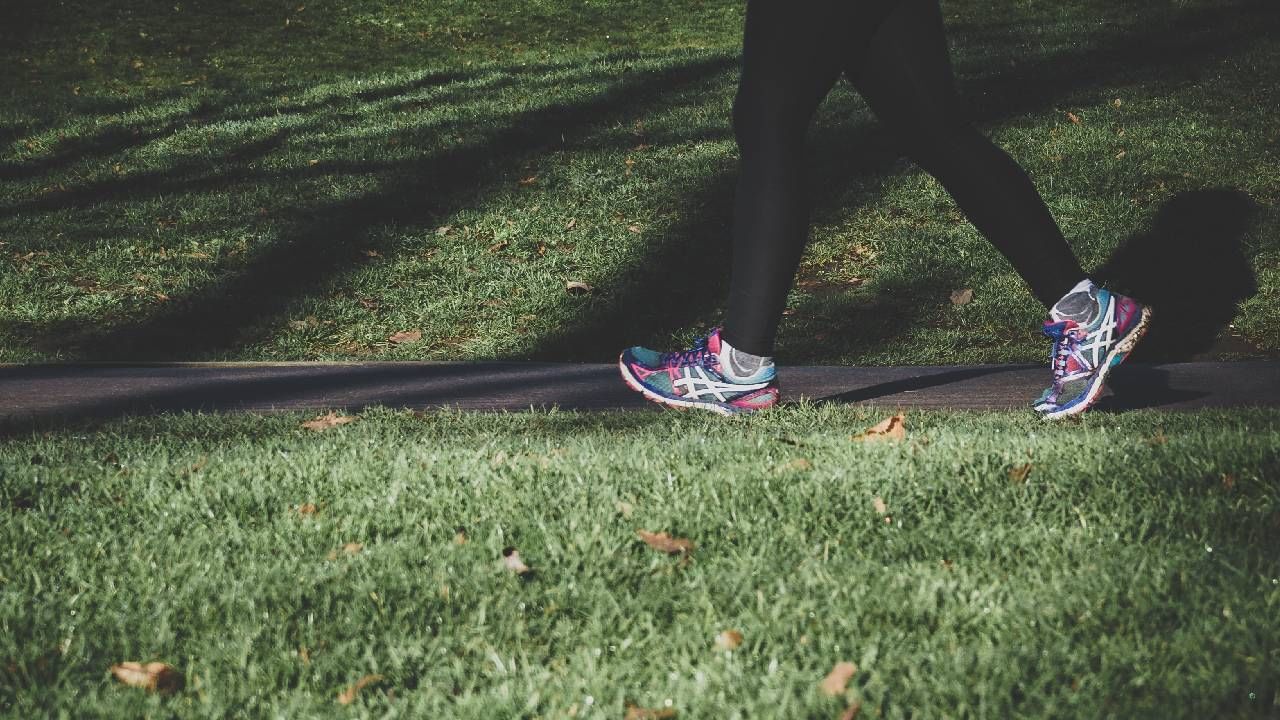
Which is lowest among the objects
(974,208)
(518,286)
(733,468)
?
(518,286)

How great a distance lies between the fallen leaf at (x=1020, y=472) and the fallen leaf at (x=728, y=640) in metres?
0.94

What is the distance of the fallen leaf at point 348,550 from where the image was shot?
94.3 inches

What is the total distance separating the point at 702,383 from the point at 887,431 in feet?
1.78

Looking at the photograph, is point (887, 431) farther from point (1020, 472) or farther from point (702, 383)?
point (1020, 472)

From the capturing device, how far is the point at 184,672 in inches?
77.9

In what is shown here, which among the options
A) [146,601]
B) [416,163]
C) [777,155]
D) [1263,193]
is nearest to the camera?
[146,601]

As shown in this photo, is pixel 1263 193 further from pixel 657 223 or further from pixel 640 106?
pixel 640 106

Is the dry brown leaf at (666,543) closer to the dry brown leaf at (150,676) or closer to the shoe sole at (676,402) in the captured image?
the dry brown leaf at (150,676)

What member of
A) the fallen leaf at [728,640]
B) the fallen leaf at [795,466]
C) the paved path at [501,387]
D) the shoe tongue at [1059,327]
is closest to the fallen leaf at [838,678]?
the fallen leaf at [728,640]

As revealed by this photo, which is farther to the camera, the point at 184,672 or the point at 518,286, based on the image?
the point at 518,286

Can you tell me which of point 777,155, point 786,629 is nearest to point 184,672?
point 786,629

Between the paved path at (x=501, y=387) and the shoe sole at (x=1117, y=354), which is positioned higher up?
the shoe sole at (x=1117, y=354)

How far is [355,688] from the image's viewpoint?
192 centimetres

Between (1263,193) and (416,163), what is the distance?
551 centimetres
